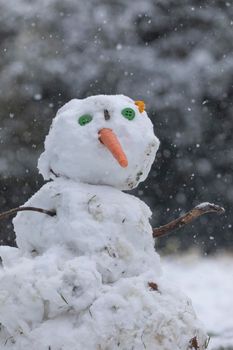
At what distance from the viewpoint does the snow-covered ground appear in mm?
4387

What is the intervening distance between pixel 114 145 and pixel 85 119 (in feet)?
0.44

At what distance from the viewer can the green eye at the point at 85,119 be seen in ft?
5.18

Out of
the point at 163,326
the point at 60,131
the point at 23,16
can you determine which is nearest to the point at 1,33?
the point at 23,16

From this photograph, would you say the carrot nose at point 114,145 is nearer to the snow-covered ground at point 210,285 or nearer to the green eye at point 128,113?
the green eye at point 128,113

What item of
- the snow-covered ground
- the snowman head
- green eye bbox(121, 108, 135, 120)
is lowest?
the snow-covered ground

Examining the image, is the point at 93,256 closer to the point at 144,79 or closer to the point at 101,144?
the point at 101,144

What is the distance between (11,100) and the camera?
548 cm

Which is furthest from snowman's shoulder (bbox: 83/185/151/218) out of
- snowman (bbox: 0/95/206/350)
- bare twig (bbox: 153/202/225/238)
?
bare twig (bbox: 153/202/225/238)

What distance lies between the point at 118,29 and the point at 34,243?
4615mm

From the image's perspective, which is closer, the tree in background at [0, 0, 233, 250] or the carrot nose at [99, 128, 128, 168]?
the carrot nose at [99, 128, 128, 168]

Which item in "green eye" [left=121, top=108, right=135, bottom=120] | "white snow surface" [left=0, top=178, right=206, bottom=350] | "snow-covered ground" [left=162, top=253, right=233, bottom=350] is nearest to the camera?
"white snow surface" [left=0, top=178, right=206, bottom=350]

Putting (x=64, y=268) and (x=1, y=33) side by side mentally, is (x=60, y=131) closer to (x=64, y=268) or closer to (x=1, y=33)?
(x=64, y=268)

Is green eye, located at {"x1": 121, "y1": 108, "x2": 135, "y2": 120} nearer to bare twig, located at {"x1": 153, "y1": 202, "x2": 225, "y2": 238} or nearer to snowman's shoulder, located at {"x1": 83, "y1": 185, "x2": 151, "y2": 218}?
snowman's shoulder, located at {"x1": 83, "y1": 185, "x2": 151, "y2": 218}

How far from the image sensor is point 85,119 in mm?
1583
